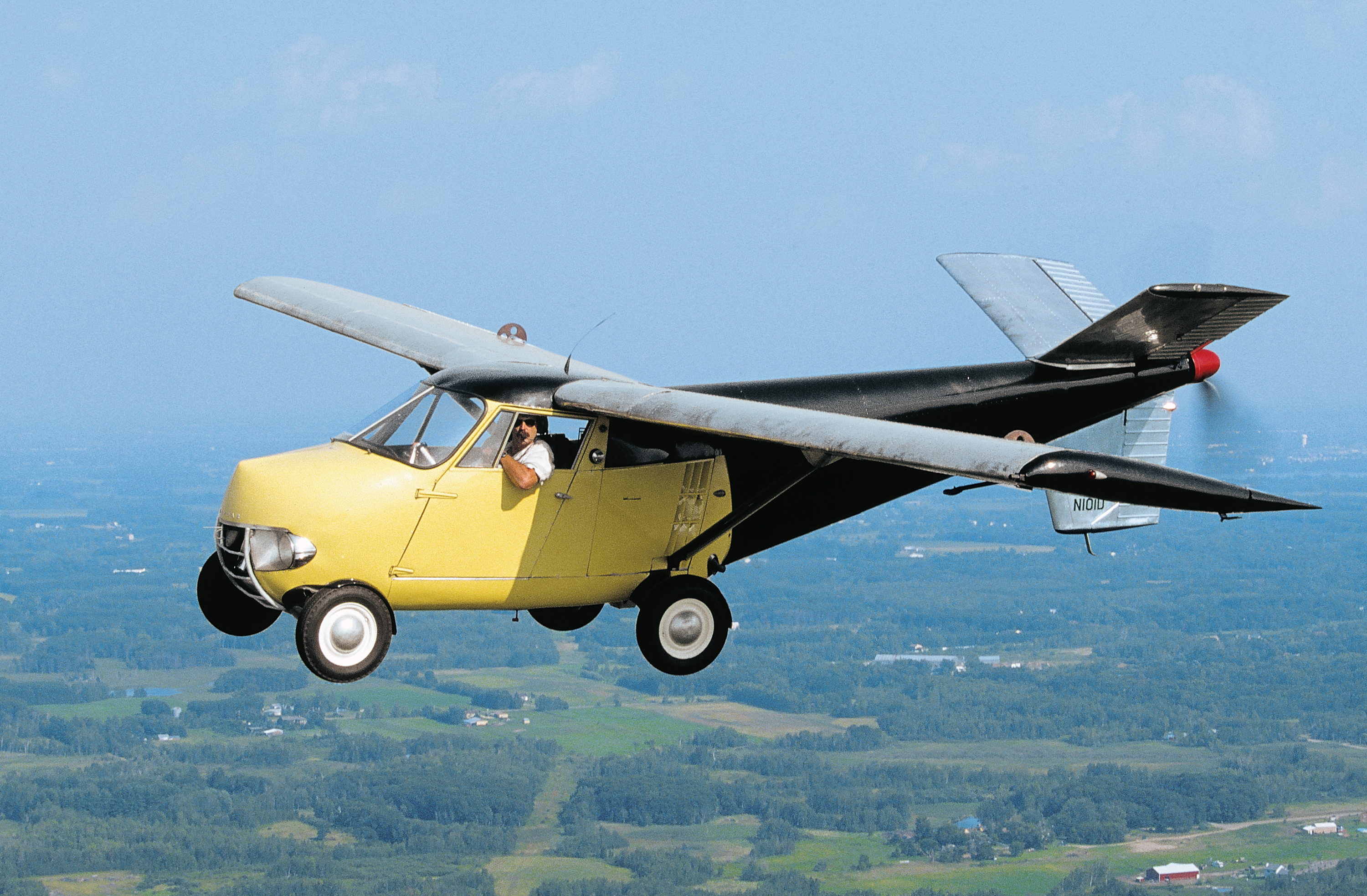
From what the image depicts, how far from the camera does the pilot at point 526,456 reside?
16.9 meters

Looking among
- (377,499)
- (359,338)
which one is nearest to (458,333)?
(359,338)

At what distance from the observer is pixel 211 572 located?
18.8 m

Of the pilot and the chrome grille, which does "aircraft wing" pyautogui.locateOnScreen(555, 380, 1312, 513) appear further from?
the chrome grille

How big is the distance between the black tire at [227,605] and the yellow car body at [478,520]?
2007 mm

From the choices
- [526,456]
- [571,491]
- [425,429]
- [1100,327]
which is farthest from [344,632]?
[1100,327]

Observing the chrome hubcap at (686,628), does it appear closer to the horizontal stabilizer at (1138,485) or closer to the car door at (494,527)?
the car door at (494,527)

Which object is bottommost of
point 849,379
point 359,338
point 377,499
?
point 377,499

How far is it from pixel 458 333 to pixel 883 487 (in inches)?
279

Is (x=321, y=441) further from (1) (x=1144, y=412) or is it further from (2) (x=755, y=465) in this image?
(1) (x=1144, y=412)

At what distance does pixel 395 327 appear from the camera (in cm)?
2250

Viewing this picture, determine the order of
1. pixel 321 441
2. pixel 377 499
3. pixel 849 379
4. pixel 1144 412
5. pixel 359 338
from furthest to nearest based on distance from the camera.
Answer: pixel 1144 412 < pixel 359 338 < pixel 849 379 < pixel 321 441 < pixel 377 499

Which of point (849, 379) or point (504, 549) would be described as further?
point (849, 379)

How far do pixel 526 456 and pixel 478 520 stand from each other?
89cm

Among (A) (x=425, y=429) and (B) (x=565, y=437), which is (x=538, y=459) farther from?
(A) (x=425, y=429)
